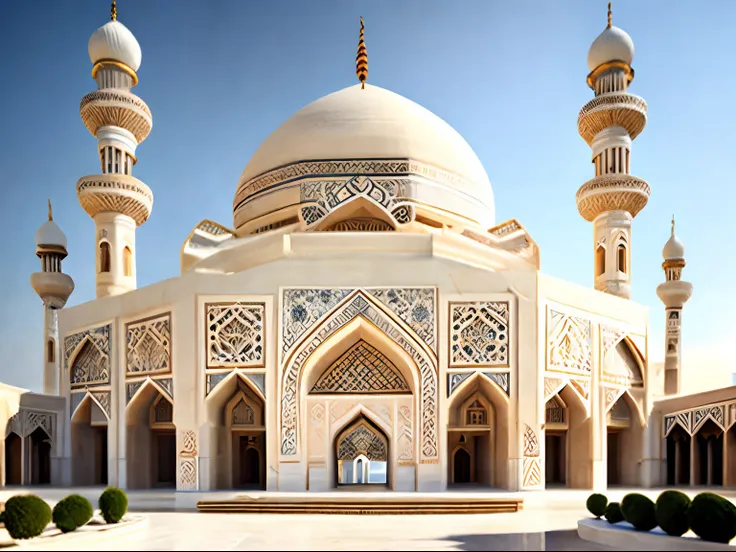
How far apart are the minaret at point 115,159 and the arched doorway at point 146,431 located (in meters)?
3.34

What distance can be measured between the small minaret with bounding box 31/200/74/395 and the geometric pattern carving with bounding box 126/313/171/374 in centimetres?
522

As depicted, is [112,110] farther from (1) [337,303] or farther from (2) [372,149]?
(1) [337,303]

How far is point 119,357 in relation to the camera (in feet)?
35.8

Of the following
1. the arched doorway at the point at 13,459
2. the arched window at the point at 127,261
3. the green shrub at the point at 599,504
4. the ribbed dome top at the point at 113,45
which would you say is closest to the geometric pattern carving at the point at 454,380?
the green shrub at the point at 599,504

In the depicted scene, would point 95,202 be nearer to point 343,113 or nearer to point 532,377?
point 343,113

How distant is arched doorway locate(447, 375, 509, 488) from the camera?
9.88 meters

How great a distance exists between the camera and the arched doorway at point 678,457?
41.3ft

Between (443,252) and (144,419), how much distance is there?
578 cm

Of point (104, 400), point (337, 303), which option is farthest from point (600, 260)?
point (104, 400)

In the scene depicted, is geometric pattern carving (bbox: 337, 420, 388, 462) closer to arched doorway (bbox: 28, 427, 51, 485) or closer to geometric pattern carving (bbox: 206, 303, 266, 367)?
geometric pattern carving (bbox: 206, 303, 266, 367)

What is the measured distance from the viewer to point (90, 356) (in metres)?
11.8

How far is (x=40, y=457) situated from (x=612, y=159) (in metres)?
13.4

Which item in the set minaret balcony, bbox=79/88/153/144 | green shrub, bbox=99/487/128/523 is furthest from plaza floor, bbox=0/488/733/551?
minaret balcony, bbox=79/88/153/144

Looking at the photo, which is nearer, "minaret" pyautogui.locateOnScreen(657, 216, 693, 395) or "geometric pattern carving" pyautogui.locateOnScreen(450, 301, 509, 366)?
"geometric pattern carving" pyautogui.locateOnScreen(450, 301, 509, 366)
